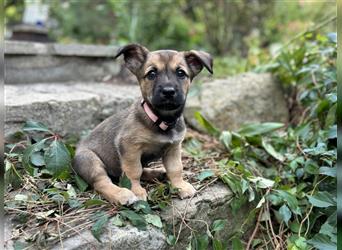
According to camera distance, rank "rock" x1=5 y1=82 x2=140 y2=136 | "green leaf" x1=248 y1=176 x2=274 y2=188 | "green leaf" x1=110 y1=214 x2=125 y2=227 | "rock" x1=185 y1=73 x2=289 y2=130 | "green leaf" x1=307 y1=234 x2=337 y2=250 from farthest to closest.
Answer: "rock" x1=185 y1=73 x2=289 y2=130
"rock" x1=5 y1=82 x2=140 y2=136
"green leaf" x1=248 y1=176 x2=274 y2=188
"green leaf" x1=307 y1=234 x2=337 y2=250
"green leaf" x1=110 y1=214 x2=125 y2=227

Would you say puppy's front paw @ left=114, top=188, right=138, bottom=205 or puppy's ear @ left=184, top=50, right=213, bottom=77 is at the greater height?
puppy's ear @ left=184, top=50, right=213, bottom=77

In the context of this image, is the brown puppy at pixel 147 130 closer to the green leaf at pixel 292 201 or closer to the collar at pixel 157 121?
the collar at pixel 157 121

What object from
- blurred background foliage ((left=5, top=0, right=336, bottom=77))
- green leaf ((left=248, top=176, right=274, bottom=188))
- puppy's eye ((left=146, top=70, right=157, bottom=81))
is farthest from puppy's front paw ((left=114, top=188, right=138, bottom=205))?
blurred background foliage ((left=5, top=0, right=336, bottom=77))

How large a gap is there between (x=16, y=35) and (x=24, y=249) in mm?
4876

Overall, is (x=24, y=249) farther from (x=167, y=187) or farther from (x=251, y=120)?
(x=251, y=120)

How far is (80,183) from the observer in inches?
146

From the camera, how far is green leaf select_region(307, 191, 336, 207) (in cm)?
369

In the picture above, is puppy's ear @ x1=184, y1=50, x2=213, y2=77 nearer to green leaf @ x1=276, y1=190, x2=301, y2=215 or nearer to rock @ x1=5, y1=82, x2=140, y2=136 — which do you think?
green leaf @ x1=276, y1=190, x2=301, y2=215

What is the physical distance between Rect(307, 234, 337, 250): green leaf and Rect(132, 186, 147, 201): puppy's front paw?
53.6 inches

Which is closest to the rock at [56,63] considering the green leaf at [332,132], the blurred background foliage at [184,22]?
the blurred background foliage at [184,22]

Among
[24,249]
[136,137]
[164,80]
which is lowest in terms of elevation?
[24,249]

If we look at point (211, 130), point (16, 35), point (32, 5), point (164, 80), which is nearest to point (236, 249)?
point (164, 80)

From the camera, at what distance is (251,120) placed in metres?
6.23

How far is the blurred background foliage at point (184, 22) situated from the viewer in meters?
9.58
